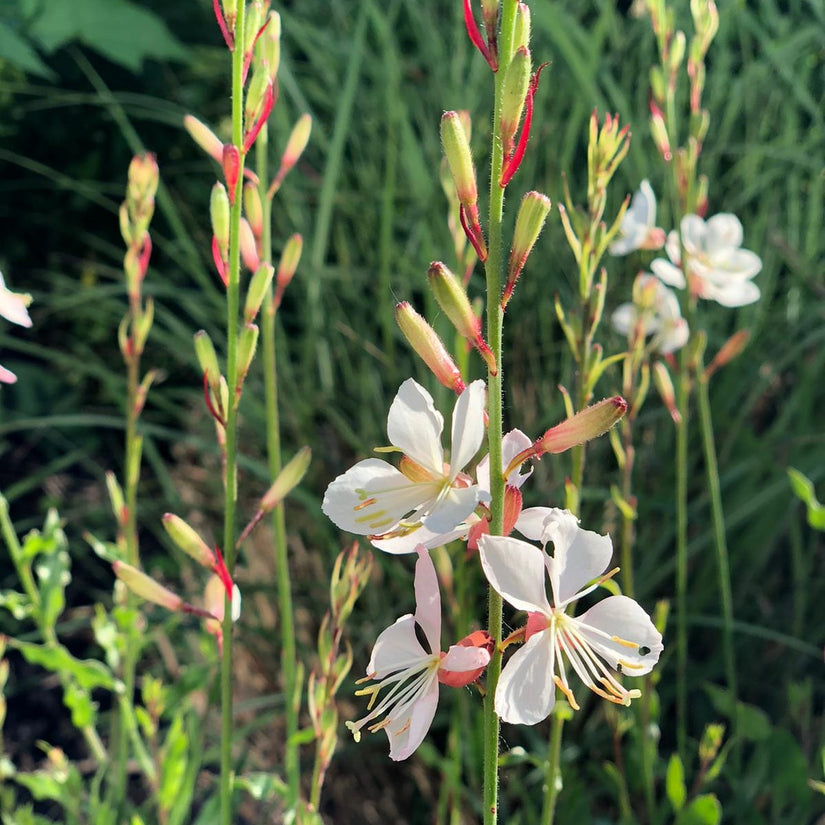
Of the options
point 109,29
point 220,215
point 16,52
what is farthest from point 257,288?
point 109,29

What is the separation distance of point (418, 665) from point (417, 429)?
0.15m

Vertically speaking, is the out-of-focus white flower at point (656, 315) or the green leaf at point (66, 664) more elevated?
the out-of-focus white flower at point (656, 315)

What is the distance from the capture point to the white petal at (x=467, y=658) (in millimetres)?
562

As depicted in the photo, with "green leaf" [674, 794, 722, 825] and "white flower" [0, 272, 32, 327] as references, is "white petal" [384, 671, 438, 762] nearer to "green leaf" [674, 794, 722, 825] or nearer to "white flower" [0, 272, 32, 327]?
"white flower" [0, 272, 32, 327]

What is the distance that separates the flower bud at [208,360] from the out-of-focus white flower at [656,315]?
1.66 ft

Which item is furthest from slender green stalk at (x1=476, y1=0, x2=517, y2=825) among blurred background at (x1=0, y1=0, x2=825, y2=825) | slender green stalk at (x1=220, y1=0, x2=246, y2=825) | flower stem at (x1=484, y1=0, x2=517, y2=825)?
blurred background at (x1=0, y1=0, x2=825, y2=825)

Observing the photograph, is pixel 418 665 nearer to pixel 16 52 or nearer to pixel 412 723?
pixel 412 723

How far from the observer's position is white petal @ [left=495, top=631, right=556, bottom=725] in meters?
0.55

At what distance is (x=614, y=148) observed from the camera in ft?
2.78

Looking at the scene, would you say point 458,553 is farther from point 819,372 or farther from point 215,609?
point 819,372

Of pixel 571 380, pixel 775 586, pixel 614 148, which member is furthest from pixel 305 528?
pixel 614 148

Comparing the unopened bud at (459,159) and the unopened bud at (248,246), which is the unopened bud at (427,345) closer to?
the unopened bud at (459,159)

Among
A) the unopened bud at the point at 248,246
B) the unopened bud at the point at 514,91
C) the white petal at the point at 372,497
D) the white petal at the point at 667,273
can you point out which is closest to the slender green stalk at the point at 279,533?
the unopened bud at the point at 248,246

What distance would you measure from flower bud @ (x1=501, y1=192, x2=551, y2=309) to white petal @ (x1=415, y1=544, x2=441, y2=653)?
6.8 inches
